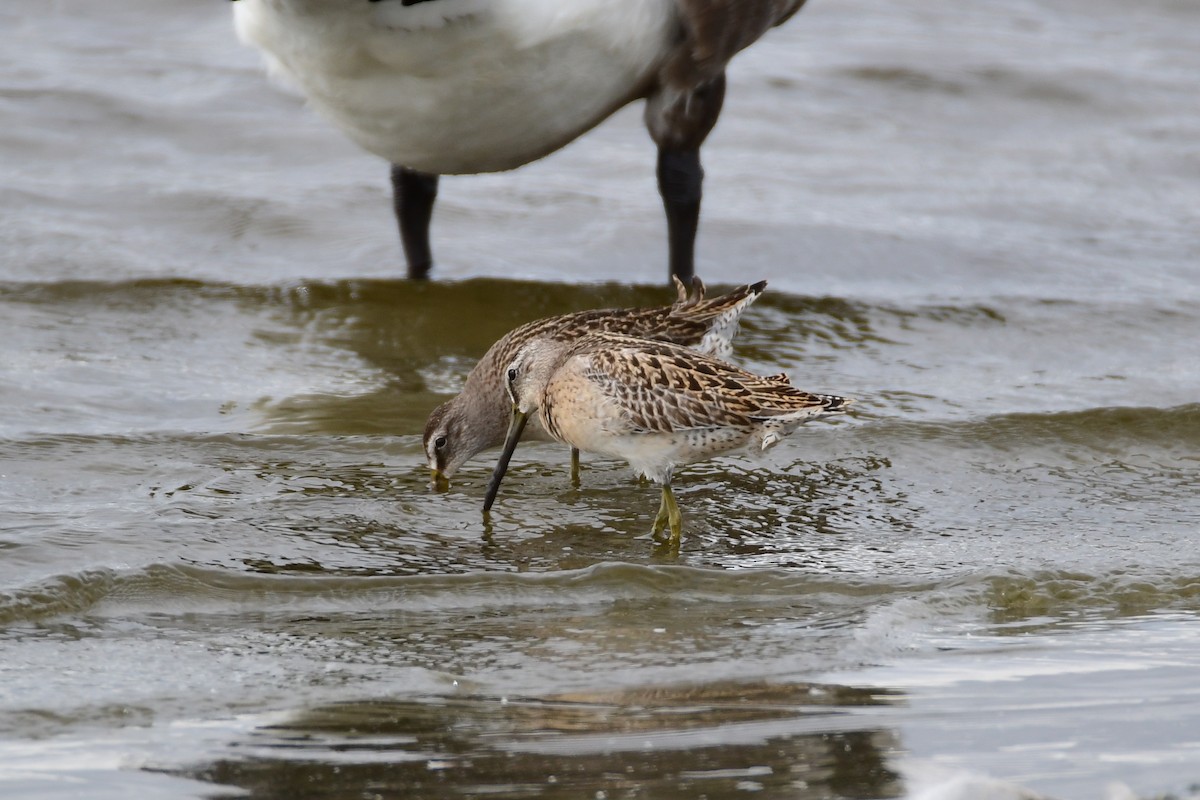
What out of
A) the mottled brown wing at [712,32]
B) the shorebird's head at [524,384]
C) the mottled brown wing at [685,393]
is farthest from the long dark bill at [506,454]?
the mottled brown wing at [712,32]

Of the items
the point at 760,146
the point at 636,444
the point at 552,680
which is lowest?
the point at 552,680

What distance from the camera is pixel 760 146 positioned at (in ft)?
37.5

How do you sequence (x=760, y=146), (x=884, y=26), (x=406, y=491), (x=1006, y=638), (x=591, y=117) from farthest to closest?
1. (x=884, y=26)
2. (x=760, y=146)
3. (x=591, y=117)
4. (x=406, y=491)
5. (x=1006, y=638)

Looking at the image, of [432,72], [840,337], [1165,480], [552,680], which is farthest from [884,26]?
[552,680]

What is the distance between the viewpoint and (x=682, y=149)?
8008mm

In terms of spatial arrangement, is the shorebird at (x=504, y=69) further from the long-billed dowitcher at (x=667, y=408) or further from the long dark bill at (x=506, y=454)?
the long-billed dowitcher at (x=667, y=408)

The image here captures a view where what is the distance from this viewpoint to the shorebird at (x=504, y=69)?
6895 mm

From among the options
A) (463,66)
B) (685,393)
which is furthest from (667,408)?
(463,66)

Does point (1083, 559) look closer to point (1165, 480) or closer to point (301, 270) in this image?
point (1165, 480)

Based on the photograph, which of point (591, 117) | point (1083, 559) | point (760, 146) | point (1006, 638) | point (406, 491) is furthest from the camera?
point (760, 146)

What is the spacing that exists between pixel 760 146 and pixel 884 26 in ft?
11.0

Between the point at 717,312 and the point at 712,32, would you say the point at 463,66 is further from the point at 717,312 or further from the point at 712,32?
the point at 717,312

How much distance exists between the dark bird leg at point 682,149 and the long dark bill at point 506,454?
7.79 feet

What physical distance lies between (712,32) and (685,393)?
2.81 metres
